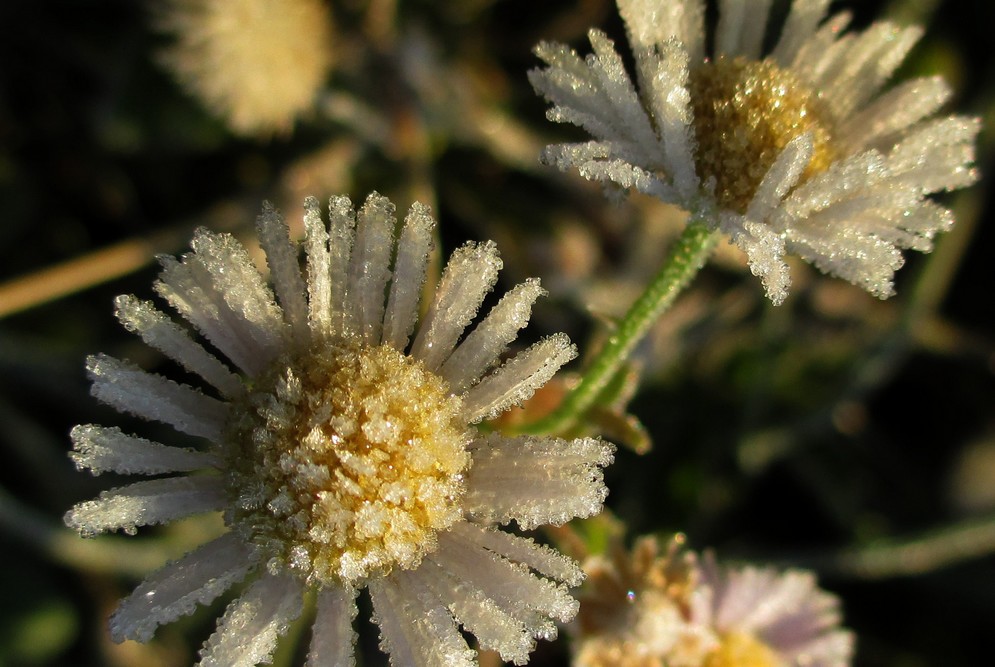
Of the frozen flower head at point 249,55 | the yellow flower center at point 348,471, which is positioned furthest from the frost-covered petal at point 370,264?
the frozen flower head at point 249,55

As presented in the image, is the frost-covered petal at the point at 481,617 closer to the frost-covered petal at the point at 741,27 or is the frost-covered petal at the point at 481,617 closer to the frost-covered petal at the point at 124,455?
the frost-covered petal at the point at 124,455

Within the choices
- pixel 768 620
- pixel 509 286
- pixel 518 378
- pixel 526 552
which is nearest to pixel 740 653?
pixel 768 620

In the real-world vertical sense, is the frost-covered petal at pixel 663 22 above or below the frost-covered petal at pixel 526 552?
above

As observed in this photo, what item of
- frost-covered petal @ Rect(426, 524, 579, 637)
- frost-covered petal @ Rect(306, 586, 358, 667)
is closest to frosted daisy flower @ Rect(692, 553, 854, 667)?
frost-covered petal @ Rect(426, 524, 579, 637)

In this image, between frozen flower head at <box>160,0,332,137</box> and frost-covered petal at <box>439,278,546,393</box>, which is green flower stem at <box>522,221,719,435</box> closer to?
frost-covered petal at <box>439,278,546,393</box>

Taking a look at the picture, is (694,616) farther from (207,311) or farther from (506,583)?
(207,311)
